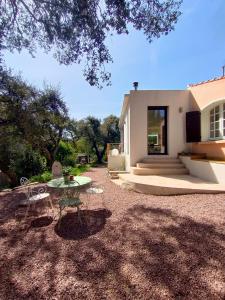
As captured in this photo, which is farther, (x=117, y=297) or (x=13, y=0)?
(x=13, y=0)

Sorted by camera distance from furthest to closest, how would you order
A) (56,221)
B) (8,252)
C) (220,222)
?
(56,221), (220,222), (8,252)

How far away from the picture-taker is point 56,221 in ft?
13.9

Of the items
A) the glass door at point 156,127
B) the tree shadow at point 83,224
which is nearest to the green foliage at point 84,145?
the glass door at point 156,127

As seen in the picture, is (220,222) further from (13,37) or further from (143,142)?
(13,37)

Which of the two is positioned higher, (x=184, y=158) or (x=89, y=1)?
(x=89, y=1)

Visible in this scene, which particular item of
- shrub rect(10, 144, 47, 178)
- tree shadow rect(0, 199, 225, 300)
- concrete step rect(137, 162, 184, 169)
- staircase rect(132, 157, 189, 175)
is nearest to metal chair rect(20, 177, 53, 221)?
tree shadow rect(0, 199, 225, 300)

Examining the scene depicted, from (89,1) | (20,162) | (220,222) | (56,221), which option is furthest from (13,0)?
(20,162)

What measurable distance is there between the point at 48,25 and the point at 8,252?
5981mm

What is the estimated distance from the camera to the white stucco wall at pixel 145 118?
8.48m

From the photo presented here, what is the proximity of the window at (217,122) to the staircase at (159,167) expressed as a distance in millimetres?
1862

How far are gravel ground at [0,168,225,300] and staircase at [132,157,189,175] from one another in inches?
116

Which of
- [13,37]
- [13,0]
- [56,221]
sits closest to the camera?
[56,221]

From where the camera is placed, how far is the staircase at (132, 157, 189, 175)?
25.3ft

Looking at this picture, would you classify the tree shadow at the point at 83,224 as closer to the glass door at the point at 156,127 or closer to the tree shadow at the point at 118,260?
the tree shadow at the point at 118,260
